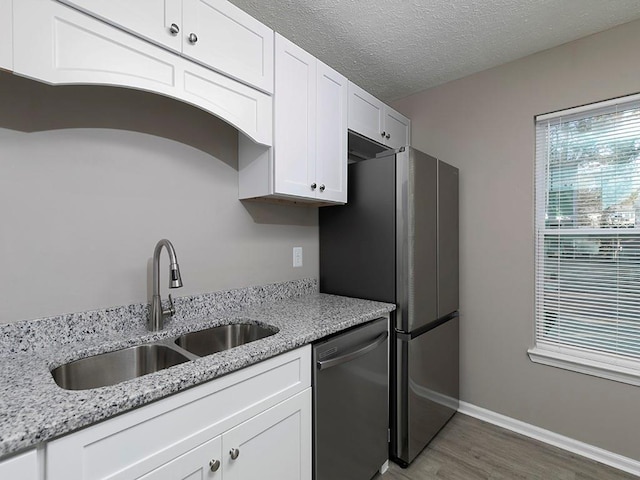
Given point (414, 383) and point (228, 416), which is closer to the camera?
point (228, 416)

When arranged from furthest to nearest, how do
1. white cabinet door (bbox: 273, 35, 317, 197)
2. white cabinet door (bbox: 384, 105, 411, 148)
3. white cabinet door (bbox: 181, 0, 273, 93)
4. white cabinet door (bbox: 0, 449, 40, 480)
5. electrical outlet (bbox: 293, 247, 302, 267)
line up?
white cabinet door (bbox: 384, 105, 411, 148)
electrical outlet (bbox: 293, 247, 302, 267)
white cabinet door (bbox: 273, 35, 317, 197)
white cabinet door (bbox: 181, 0, 273, 93)
white cabinet door (bbox: 0, 449, 40, 480)

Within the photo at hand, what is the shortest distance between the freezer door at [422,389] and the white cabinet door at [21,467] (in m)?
1.62

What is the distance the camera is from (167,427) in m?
0.93

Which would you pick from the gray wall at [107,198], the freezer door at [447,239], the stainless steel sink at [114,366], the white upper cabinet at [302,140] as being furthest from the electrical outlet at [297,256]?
the stainless steel sink at [114,366]

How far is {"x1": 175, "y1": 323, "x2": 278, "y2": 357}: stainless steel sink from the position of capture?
1.50 m

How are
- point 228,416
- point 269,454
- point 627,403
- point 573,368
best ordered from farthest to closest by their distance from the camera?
point 573,368 < point 627,403 < point 269,454 < point 228,416

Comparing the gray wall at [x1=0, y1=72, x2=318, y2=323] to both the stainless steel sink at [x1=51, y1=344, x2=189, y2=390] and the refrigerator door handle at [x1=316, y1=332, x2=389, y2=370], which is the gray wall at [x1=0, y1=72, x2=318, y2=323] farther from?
the refrigerator door handle at [x1=316, y1=332, x2=389, y2=370]

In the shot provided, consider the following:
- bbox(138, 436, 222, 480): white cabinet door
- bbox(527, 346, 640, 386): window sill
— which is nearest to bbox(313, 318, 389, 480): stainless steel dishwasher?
bbox(138, 436, 222, 480): white cabinet door

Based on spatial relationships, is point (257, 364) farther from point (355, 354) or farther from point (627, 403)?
point (627, 403)

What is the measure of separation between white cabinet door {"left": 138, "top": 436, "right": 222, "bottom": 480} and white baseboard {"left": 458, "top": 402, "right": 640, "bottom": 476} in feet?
6.79

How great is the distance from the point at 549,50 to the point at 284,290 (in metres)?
2.31

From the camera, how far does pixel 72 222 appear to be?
128 centimetres

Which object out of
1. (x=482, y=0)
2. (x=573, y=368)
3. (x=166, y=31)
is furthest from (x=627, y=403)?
(x=166, y=31)

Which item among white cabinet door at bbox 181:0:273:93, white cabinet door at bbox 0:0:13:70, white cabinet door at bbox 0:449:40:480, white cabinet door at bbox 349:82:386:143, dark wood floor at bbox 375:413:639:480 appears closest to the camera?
white cabinet door at bbox 0:449:40:480
